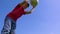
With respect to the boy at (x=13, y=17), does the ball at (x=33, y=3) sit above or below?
above

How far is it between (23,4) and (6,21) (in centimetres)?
122

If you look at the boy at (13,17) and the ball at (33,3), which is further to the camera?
the ball at (33,3)

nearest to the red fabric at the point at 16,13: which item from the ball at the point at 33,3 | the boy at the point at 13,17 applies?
the boy at the point at 13,17

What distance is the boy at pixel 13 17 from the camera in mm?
15938

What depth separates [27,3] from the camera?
16125 millimetres

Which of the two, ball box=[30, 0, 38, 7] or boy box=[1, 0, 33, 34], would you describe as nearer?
boy box=[1, 0, 33, 34]

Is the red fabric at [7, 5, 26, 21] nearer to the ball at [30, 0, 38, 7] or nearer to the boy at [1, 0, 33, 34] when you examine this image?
the boy at [1, 0, 33, 34]

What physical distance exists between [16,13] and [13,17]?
0.86ft

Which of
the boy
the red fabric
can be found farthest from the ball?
the red fabric

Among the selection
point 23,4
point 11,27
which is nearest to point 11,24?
point 11,27

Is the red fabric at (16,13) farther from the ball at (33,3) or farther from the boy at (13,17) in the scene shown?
the ball at (33,3)

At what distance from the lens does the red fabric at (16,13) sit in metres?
16.0

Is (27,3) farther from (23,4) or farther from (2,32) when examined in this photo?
(2,32)

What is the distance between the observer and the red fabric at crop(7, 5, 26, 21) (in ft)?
52.3
